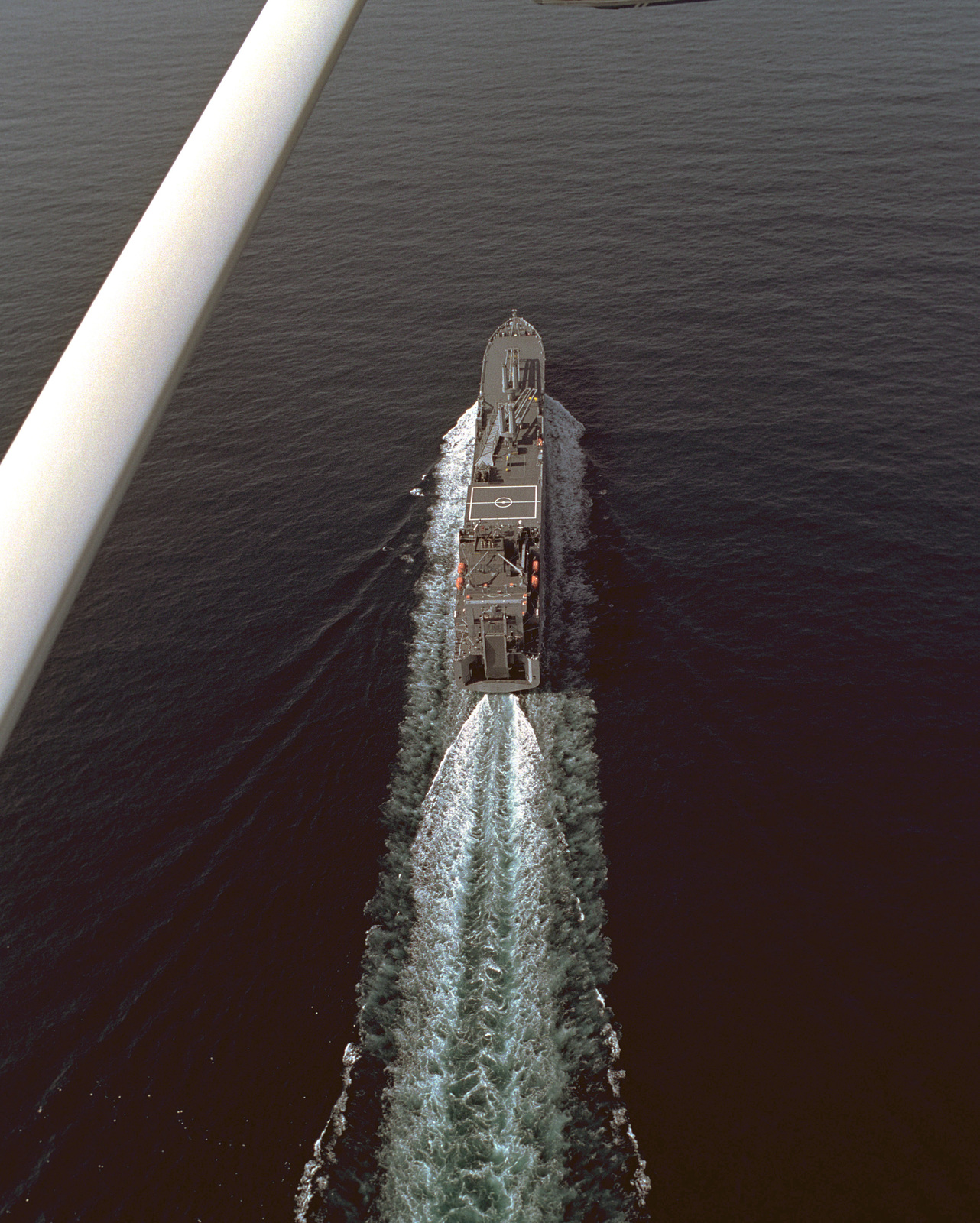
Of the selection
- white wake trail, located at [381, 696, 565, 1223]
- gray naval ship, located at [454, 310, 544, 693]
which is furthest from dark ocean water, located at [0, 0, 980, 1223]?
gray naval ship, located at [454, 310, 544, 693]

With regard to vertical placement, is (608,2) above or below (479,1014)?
above

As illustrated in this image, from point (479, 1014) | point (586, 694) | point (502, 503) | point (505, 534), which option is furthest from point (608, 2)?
point (502, 503)

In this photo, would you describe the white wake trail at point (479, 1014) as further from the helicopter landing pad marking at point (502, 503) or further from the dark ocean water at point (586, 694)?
the helicopter landing pad marking at point (502, 503)

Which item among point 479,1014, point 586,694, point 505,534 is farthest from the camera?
point 505,534

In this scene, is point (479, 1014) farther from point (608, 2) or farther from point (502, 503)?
point (608, 2)

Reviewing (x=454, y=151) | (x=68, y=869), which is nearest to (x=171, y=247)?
(x=68, y=869)

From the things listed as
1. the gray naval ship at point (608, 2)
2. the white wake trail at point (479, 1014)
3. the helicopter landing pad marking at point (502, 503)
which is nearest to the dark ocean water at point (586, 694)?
the white wake trail at point (479, 1014)
